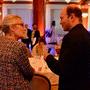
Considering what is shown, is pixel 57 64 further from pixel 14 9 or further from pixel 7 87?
pixel 14 9

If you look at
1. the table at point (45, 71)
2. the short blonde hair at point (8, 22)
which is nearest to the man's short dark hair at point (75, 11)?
the short blonde hair at point (8, 22)

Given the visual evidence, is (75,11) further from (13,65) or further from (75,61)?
(13,65)

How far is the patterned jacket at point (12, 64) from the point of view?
221cm

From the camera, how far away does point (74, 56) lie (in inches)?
90.5

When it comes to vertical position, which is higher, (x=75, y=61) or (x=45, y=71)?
(x=75, y=61)

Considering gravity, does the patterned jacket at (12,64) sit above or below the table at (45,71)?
above

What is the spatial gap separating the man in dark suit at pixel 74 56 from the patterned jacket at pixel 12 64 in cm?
27

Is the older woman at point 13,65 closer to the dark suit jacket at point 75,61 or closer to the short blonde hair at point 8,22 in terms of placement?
the short blonde hair at point 8,22

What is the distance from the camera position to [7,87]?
2242mm

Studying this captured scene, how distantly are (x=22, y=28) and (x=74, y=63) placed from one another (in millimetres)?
463

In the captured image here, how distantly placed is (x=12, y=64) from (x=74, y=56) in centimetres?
43

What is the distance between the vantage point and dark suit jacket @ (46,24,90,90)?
2.30 meters

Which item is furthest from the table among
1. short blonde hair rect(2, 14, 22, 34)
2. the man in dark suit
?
short blonde hair rect(2, 14, 22, 34)

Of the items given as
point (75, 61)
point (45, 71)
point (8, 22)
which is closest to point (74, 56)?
point (75, 61)
